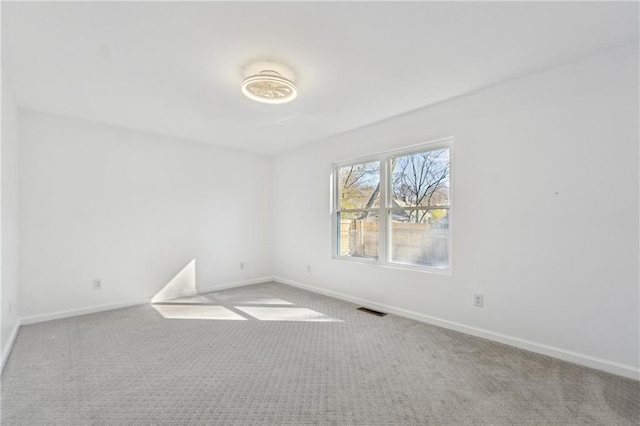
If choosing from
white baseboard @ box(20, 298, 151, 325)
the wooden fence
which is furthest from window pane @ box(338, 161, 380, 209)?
white baseboard @ box(20, 298, 151, 325)

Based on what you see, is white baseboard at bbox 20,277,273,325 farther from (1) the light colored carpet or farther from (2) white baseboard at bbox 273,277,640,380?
(2) white baseboard at bbox 273,277,640,380

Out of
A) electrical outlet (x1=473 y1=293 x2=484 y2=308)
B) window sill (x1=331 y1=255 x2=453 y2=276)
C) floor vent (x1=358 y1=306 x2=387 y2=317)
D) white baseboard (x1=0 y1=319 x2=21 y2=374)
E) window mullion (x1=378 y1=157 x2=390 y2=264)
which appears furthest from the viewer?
window mullion (x1=378 y1=157 x2=390 y2=264)

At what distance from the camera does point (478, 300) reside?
2912mm

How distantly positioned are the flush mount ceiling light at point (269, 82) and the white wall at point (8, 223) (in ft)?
6.63

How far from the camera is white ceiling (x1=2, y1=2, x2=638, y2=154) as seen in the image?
1795 mm

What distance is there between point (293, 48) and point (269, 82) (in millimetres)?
360

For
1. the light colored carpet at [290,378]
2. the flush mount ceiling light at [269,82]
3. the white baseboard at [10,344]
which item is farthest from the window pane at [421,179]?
the white baseboard at [10,344]

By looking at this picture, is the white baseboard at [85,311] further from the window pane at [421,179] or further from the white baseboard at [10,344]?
the window pane at [421,179]

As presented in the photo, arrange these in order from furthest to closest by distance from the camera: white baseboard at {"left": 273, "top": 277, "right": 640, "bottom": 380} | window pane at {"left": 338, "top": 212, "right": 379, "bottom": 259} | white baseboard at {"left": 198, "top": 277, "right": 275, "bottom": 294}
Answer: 1. white baseboard at {"left": 198, "top": 277, "right": 275, "bottom": 294}
2. window pane at {"left": 338, "top": 212, "right": 379, "bottom": 259}
3. white baseboard at {"left": 273, "top": 277, "right": 640, "bottom": 380}

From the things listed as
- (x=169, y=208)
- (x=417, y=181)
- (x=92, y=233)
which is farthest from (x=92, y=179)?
(x=417, y=181)

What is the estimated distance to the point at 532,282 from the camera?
8.49 ft

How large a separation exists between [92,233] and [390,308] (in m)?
3.77

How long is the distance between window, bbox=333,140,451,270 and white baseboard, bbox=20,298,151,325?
→ 9.33 ft

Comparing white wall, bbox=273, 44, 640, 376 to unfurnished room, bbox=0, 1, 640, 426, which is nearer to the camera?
unfurnished room, bbox=0, 1, 640, 426
